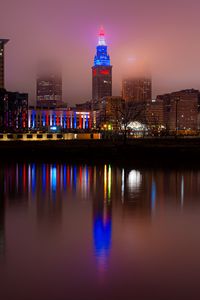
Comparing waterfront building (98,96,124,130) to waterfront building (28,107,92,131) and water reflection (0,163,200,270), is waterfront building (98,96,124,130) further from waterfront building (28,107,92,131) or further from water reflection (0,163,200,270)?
water reflection (0,163,200,270)

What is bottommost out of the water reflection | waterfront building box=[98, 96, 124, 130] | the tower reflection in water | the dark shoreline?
the tower reflection in water

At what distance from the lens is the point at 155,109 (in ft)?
596

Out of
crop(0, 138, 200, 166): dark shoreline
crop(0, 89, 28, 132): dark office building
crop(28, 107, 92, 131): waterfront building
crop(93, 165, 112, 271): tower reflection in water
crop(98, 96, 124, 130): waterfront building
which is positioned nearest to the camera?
crop(93, 165, 112, 271): tower reflection in water

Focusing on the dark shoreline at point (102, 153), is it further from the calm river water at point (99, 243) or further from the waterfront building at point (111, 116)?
the waterfront building at point (111, 116)

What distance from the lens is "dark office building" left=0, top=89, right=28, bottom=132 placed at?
127 meters

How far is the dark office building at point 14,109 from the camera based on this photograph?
127000 mm

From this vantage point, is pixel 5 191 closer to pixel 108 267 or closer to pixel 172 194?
pixel 172 194

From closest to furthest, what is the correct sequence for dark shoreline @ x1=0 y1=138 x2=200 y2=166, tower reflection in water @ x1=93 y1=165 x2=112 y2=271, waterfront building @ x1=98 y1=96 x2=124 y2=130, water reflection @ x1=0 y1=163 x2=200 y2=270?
tower reflection in water @ x1=93 y1=165 x2=112 y2=271 < water reflection @ x1=0 y1=163 x2=200 y2=270 < dark shoreline @ x1=0 y1=138 x2=200 y2=166 < waterfront building @ x1=98 y1=96 x2=124 y2=130

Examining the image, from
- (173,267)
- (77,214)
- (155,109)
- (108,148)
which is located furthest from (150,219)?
(155,109)

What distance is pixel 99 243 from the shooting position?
10.9m

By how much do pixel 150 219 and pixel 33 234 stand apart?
12.7 feet

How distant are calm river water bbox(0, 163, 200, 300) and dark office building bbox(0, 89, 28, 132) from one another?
10924 centimetres

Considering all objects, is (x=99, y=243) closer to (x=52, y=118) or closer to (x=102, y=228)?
(x=102, y=228)

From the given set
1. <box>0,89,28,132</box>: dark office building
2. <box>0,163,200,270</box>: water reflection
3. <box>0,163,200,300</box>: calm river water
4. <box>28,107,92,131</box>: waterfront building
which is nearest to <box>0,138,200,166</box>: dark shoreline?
<box>0,163,200,270</box>: water reflection
